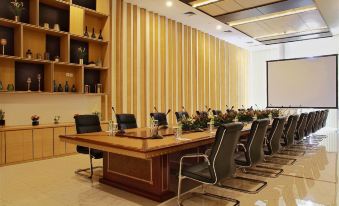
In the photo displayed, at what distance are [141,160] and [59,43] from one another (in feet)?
13.3

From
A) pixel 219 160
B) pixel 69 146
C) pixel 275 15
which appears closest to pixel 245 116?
pixel 219 160

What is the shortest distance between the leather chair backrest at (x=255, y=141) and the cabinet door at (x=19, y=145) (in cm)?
406

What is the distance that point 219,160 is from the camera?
297cm

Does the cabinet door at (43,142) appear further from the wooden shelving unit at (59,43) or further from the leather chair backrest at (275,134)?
the leather chair backrest at (275,134)

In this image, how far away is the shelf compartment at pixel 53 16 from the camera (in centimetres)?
611

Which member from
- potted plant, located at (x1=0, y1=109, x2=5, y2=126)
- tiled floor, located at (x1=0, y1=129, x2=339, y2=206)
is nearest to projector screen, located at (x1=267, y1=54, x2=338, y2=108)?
tiled floor, located at (x1=0, y1=129, x2=339, y2=206)

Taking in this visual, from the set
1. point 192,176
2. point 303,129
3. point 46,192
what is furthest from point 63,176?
point 303,129

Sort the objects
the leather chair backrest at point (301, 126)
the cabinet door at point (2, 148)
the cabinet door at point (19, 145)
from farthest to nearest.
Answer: the leather chair backrest at point (301, 126)
the cabinet door at point (19, 145)
the cabinet door at point (2, 148)

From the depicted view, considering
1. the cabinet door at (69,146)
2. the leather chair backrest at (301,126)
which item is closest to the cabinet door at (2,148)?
the cabinet door at (69,146)

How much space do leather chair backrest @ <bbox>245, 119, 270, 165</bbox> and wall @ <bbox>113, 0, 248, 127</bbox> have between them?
14.1 feet

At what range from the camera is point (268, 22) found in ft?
27.4

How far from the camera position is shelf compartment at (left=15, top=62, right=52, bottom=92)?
5.74m

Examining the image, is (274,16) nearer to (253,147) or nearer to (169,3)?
(169,3)

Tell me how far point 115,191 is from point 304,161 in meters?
3.76
